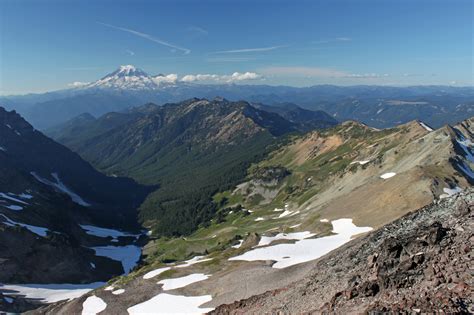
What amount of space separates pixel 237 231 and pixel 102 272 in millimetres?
58069

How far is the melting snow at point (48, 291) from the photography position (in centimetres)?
11088

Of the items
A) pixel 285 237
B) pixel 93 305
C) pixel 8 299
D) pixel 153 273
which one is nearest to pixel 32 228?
pixel 8 299

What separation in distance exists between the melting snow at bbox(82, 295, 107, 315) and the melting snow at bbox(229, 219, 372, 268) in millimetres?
28382

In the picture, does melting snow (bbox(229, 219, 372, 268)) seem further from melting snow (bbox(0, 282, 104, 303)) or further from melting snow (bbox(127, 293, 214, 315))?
melting snow (bbox(0, 282, 104, 303))

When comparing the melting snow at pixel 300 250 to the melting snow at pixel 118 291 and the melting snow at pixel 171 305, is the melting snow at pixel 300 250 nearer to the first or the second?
the melting snow at pixel 171 305

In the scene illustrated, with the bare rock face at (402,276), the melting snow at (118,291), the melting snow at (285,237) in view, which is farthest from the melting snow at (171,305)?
the melting snow at (285,237)

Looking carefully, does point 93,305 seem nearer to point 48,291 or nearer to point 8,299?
point 8,299

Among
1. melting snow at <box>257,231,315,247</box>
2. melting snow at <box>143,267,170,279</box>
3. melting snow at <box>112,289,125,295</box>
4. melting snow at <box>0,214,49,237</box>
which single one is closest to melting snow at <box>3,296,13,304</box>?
melting snow at <box>143,267,170,279</box>

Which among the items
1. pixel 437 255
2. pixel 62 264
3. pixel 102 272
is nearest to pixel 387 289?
pixel 437 255

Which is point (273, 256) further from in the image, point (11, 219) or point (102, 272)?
point (11, 219)

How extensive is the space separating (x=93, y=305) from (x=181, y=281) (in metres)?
15.9

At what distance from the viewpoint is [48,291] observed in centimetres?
11731

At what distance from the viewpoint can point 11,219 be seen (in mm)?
155500

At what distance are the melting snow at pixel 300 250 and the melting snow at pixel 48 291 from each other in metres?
57.7
